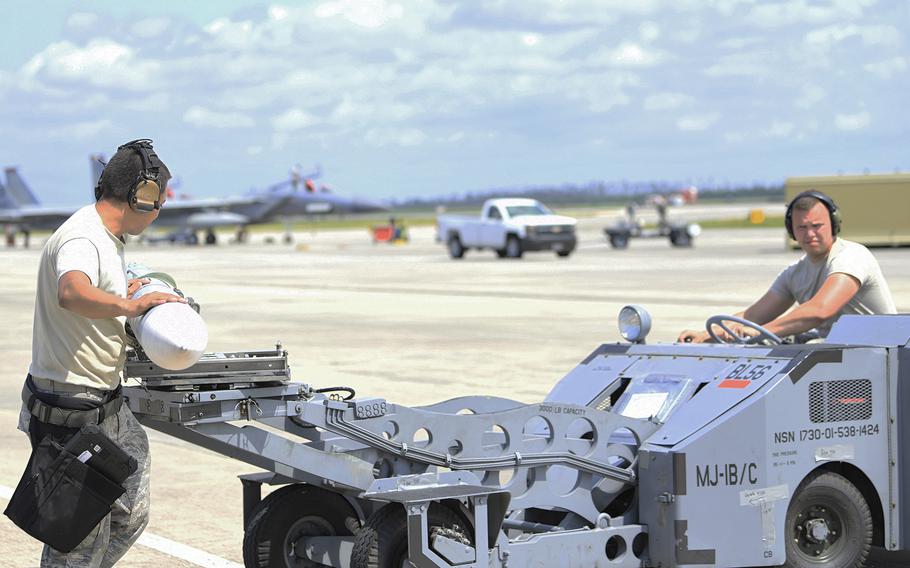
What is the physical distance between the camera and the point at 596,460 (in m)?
5.20

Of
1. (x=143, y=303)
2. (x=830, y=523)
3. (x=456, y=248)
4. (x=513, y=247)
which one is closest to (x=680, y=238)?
(x=513, y=247)

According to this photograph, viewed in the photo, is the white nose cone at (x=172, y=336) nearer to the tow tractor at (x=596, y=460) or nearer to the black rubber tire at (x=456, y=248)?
the tow tractor at (x=596, y=460)

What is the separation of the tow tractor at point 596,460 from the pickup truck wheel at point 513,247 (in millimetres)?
34702

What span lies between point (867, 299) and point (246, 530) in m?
3.29

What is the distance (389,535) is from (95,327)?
1.25m

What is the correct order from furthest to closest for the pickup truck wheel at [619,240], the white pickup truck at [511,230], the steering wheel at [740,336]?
the pickup truck wheel at [619,240] → the white pickup truck at [511,230] → the steering wheel at [740,336]

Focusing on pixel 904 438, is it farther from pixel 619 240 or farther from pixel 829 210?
pixel 619 240

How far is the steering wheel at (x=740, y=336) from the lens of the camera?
597cm

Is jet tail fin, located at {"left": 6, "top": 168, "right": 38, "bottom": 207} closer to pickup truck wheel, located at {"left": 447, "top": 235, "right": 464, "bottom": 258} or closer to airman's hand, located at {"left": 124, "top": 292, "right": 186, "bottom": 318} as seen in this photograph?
pickup truck wheel, located at {"left": 447, "top": 235, "right": 464, "bottom": 258}

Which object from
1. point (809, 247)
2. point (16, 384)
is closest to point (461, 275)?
point (16, 384)

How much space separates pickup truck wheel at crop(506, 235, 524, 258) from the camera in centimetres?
4062

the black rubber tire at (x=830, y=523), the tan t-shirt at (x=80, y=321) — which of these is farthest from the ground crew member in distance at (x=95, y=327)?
the black rubber tire at (x=830, y=523)

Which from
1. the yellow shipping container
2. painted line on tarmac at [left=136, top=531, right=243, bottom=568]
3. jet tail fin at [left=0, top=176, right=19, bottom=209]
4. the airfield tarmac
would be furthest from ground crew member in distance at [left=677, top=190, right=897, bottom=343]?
jet tail fin at [left=0, top=176, right=19, bottom=209]

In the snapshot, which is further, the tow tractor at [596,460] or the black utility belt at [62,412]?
the tow tractor at [596,460]
